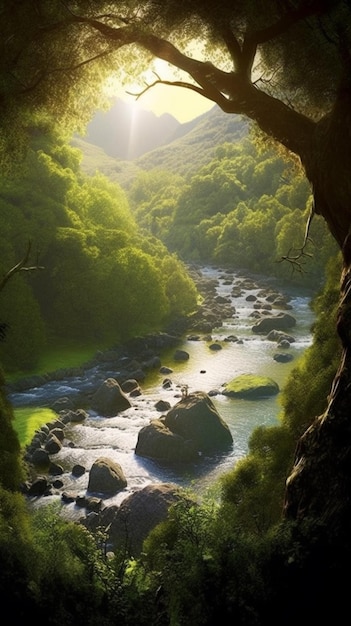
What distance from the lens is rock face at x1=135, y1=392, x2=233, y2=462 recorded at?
32688 millimetres

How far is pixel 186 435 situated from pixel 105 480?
6172 mm

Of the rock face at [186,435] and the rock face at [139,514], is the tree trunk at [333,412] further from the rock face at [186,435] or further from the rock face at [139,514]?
the rock face at [186,435]

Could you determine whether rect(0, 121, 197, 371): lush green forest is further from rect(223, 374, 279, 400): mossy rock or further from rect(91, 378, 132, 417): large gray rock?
rect(223, 374, 279, 400): mossy rock

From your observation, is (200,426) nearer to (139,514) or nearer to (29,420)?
(139,514)

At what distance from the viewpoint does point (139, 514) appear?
79.9 feet

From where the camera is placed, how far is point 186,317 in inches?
2576

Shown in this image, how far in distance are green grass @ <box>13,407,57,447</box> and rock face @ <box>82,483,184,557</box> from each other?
9423mm

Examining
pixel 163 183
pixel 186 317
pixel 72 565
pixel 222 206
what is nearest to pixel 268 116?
pixel 72 565

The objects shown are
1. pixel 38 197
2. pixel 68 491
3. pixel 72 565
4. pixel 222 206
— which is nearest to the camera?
pixel 72 565

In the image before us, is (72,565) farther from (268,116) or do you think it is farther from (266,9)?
(266,9)

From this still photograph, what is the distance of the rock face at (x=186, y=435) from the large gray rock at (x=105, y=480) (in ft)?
12.0

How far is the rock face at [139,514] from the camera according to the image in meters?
23.7

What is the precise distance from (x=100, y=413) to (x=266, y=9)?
31.3 meters

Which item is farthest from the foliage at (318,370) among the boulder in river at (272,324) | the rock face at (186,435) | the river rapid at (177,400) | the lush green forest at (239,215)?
the lush green forest at (239,215)
